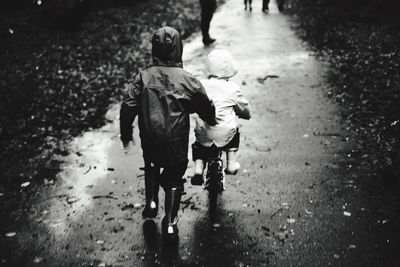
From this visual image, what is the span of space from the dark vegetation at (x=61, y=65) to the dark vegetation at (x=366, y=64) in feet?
15.1

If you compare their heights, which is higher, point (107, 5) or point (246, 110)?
point (246, 110)

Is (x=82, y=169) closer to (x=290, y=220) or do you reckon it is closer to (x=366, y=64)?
(x=290, y=220)

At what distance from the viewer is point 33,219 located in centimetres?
568

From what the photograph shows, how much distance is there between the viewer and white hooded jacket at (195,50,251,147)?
503 cm

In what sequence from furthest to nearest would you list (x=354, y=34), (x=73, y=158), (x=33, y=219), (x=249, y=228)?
(x=354, y=34) → (x=73, y=158) → (x=33, y=219) → (x=249, y=228)

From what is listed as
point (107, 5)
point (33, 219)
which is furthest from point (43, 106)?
point (107, 5)

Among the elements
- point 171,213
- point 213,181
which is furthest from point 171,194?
point 213,181

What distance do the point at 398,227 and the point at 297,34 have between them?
9.80 m

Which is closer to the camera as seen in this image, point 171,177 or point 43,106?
point 171,177

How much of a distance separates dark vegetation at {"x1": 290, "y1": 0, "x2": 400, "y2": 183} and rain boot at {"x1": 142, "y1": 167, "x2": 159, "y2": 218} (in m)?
3.18

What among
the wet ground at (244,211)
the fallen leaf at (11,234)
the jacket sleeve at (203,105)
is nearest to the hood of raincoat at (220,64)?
the jacket sleeve at (203,105)

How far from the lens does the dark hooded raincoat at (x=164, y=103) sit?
4.45 meters

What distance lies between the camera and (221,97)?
5.12m

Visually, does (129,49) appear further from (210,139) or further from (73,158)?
(210,139)
